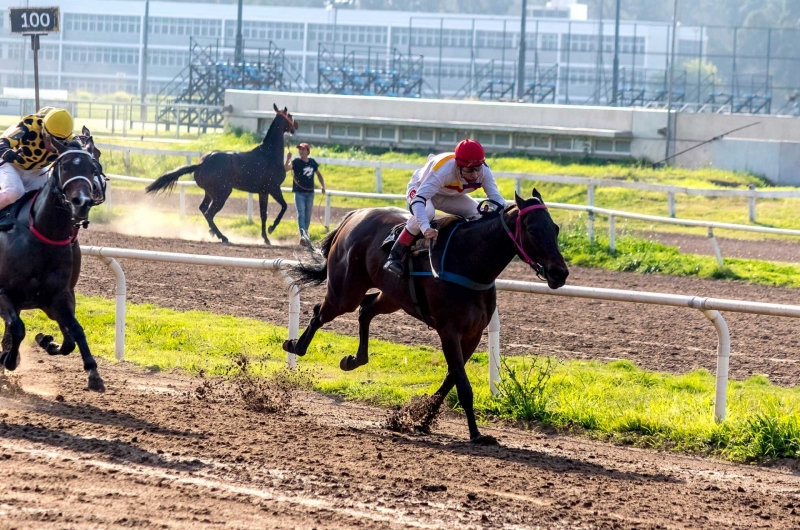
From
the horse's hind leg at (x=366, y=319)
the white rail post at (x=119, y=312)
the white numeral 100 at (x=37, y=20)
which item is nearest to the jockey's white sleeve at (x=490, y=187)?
the horse's hind leg at (x=366, y=319)

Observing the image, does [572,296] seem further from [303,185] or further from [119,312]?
[303,185]

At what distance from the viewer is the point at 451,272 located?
649 centimetres

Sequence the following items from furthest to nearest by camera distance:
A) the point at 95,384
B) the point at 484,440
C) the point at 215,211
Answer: the point at 215,211
the point at 95,384
the point at 484,440

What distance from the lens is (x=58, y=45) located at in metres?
66.7

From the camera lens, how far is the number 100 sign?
12.1 m

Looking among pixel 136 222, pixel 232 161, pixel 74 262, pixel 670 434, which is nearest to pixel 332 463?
pixel 670 434

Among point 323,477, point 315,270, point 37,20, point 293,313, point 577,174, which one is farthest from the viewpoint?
point 577,174

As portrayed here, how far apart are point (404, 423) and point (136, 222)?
12.8 m

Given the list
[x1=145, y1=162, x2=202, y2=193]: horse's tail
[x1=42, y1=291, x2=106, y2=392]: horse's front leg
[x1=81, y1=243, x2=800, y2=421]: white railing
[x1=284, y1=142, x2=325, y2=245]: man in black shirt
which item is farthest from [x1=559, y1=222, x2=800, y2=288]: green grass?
[x1=42, y1=291, x2=106, y2=392]: horse's front leg

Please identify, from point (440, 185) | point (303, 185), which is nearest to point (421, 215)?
point (440, 185)

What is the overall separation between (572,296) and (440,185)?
3.95ft

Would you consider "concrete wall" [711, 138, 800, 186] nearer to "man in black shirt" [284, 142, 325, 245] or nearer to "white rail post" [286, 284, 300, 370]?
"man in black shirt" [284, 142, 325, 245]

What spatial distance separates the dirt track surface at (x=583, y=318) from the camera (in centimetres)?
891

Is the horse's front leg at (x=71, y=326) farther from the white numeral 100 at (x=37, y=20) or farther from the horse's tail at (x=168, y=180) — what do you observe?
the horse's tail at (x=168, y=180)
